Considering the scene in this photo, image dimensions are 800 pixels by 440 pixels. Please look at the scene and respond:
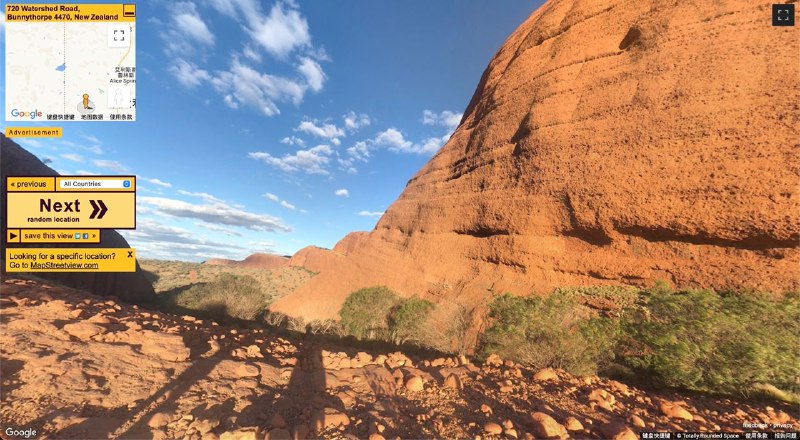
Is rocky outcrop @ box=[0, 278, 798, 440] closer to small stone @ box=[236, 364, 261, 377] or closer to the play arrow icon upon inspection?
small stone @ box=[236, 364, 261, 377]

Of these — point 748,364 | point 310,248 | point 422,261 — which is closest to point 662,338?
point 748,364

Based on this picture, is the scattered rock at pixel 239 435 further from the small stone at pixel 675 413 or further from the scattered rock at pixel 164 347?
the small stone at pixel 675 413

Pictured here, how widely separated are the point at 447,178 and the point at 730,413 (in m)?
14.0

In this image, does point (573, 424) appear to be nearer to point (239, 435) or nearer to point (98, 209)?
point (239, 435)

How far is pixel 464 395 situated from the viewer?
14.2 ft

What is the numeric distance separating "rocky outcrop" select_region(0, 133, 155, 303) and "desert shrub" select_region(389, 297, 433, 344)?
58.9ft

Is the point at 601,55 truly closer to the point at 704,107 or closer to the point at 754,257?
the point at 704,107

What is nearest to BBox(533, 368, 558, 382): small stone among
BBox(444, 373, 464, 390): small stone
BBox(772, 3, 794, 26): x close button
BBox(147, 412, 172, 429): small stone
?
BBox(444, 373, 464, 390): small stone

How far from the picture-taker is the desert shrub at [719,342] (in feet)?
17.8

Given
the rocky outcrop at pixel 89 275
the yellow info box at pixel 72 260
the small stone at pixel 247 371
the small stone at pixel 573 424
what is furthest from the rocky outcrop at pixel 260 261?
the small stone at pixel 573 424

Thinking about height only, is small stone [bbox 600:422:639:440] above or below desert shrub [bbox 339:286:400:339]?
above

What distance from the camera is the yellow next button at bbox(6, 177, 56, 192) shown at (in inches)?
271

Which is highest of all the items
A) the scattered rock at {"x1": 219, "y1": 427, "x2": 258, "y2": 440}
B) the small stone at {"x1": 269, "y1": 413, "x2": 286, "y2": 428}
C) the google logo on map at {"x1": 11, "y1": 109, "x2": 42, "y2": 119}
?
the google logo on map at {"x1": 11, "y1": 109, "x2": 42, "y2": 119}

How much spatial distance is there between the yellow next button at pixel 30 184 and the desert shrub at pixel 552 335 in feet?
38.6
